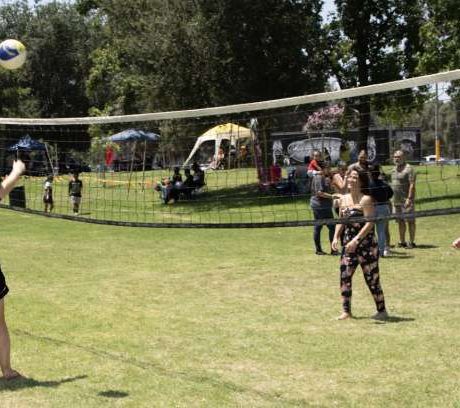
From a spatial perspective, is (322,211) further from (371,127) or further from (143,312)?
(143,312)

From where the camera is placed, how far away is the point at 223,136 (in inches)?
518

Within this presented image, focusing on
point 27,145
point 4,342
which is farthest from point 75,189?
point 4,342

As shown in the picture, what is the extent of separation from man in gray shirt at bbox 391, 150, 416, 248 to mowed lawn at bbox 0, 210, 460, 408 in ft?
1.47

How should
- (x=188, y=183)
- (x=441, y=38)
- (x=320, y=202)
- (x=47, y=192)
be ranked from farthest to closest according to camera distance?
(x=441, y=38) < (x=47, y=192) < (x=188, y=183) < (x=320, y=202)

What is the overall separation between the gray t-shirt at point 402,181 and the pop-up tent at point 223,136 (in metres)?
3.15

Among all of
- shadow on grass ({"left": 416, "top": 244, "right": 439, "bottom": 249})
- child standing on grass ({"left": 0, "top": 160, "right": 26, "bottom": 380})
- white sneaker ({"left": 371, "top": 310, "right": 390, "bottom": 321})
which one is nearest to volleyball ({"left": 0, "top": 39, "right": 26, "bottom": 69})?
child standing on grass ({"left": 0, "top": 160, "right": 26, "bottom": 380})

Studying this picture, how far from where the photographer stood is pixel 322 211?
13.8m

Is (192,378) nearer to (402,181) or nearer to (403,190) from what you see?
(402,181)

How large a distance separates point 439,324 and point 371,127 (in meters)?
4.74

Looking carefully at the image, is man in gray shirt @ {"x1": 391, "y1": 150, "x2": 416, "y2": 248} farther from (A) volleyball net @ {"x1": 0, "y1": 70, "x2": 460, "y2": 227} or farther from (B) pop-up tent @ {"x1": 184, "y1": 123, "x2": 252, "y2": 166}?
(B) pop-up tent @ {"x1": 184, "y1": 123, "x2": 252, "y2": 166}

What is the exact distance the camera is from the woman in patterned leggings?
8.26 m

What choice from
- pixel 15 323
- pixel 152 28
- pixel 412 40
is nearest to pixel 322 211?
pixel 15 323

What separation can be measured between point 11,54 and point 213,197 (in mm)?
7231

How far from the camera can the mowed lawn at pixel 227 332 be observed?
19.4 feet
